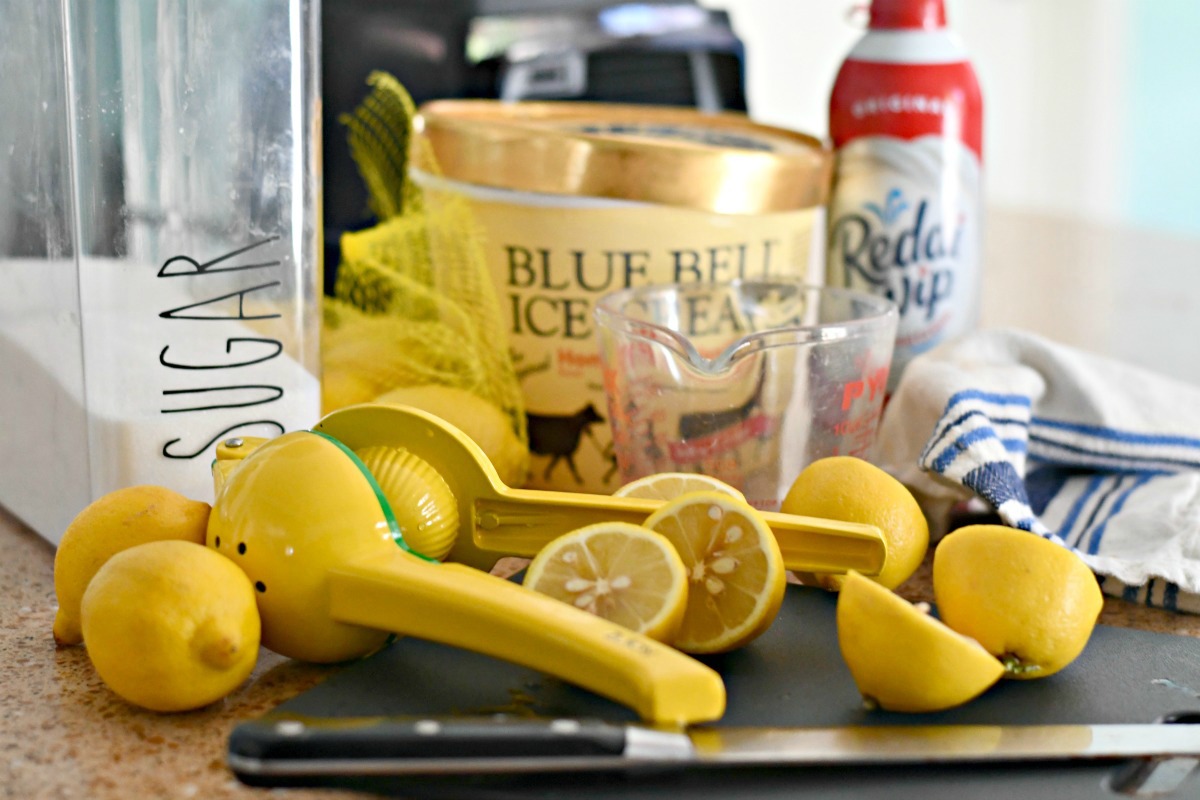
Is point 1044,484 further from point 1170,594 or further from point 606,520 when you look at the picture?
point 606,520

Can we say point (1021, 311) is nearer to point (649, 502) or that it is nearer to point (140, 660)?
point (649, 502)

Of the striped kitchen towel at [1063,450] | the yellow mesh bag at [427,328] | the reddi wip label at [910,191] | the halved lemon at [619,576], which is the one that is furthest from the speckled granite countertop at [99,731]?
the reddi wip label at [910,191]

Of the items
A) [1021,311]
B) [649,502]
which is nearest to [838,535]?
[649,502]

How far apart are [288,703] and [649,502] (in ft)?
0.53

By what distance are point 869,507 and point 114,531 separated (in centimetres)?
32

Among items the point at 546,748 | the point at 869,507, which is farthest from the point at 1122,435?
the point at 546,748

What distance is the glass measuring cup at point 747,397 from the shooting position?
24.2 inches

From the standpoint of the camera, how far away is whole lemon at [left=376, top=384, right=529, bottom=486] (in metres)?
0.66

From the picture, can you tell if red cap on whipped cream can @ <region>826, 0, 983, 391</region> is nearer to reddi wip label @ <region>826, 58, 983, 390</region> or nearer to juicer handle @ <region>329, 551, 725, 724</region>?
reddi wip label @ <region>826, 58, 983, 390</region>

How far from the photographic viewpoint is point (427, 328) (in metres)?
0.74

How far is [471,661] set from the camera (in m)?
0.48

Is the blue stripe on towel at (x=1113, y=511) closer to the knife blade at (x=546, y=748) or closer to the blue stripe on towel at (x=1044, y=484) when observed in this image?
the blue stripe on towel at (x=1044, y=484)

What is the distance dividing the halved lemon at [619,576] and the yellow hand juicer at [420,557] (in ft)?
0.11

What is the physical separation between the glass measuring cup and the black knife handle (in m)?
0.26
